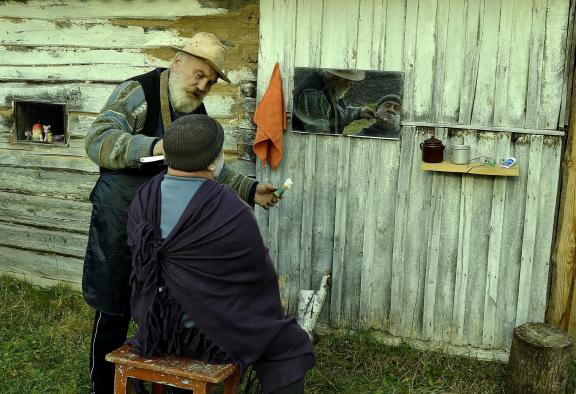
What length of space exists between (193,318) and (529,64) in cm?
289

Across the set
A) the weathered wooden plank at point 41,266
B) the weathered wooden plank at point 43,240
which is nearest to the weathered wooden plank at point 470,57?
the weathered wooden plank at point 43,240

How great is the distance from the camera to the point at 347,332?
5621 mm

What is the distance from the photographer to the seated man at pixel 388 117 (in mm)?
5242

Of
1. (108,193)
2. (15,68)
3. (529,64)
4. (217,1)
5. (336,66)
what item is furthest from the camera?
(15,68)

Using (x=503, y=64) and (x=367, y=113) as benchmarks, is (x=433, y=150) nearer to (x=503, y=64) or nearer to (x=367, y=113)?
(x=367, y=113)

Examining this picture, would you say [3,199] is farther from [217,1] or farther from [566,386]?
[566,386]

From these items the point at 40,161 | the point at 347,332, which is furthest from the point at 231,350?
the point at 40,161

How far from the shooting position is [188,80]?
13.9 feet

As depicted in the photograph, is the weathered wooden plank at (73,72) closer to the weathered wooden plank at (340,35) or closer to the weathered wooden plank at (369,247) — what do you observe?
the weathered wooden plank at (340,35)

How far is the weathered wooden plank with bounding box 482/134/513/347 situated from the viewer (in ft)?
16.6

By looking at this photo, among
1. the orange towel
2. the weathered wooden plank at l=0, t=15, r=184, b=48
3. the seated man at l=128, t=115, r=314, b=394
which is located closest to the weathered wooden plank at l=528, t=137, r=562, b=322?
the orange towel

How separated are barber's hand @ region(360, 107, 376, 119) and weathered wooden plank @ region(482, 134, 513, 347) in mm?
868

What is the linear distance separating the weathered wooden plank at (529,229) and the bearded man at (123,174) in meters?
2.21

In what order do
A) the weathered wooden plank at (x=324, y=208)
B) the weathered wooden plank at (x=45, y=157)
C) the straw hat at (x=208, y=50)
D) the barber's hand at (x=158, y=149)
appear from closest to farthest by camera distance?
1. the barber's hand at (x=158, y=149)
2. the straw hat at (x=208, y=50)
3. the weathered wooden plank at (x=324, y=208)
4. the weathered wooden plank at (x=45, y=157)
